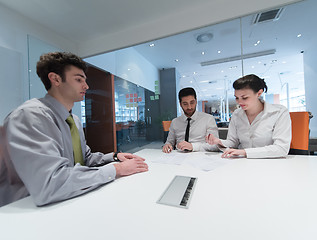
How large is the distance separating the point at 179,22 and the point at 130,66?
187 cm

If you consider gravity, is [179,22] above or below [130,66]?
above

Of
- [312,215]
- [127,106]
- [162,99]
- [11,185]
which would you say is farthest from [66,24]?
[312,215]

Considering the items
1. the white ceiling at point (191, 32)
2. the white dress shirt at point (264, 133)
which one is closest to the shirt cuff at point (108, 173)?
the white dress shirt at point (264, 133)

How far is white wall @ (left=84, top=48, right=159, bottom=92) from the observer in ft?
14.1

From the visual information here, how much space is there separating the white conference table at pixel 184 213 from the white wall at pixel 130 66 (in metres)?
3.91

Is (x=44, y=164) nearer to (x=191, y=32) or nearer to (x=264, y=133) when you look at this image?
(x=264, y=133)

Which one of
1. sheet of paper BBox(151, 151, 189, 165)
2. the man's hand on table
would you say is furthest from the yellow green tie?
sheet of paper BBox(151, 151, 189, 165)

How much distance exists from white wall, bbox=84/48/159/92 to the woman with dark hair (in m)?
3.08

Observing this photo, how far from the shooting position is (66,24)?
3398 millimetres

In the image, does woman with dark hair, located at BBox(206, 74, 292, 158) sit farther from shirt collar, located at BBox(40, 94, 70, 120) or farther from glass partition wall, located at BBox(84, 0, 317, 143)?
shirt collar, located at BBox(40, 94, 70, 120)

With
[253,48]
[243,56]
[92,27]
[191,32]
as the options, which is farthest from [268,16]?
[92,27]

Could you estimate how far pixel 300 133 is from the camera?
1.43 metres

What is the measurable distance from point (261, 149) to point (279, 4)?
2966mm

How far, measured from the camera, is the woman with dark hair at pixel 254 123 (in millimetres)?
1312
